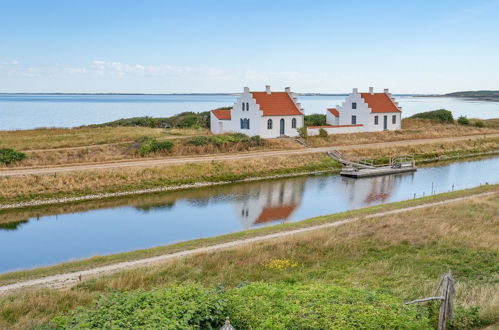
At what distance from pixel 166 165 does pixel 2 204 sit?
12835mm

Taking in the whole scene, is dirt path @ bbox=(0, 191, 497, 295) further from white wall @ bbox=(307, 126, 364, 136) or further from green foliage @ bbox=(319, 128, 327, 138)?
green foliage @ bbox=(319, 128, 327, 138)

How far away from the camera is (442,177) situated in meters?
43.0

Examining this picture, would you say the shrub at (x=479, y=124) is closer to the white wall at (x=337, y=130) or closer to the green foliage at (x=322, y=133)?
the white wall at (x=337, y=130)

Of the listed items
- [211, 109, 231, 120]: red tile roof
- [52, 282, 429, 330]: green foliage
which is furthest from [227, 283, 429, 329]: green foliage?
[211, 109, 231, 120]: red tile roof

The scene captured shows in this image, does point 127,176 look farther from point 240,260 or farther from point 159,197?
point 240,260

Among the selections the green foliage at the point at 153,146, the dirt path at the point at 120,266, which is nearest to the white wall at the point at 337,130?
the green foliage at the point at 153,146

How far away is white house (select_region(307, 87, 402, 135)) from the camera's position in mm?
60500

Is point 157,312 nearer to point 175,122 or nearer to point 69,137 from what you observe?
point 69,137

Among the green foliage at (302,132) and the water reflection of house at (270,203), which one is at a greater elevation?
the green foliage at (302,132)

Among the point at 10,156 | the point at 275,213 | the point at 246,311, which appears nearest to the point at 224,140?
the point at 275,213

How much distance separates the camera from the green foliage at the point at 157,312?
8.15 m

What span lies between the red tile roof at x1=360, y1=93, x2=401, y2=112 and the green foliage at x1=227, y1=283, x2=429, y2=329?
→ 176 feet

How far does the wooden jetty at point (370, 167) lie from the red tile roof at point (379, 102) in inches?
502

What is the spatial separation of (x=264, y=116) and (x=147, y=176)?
62.9 ft
